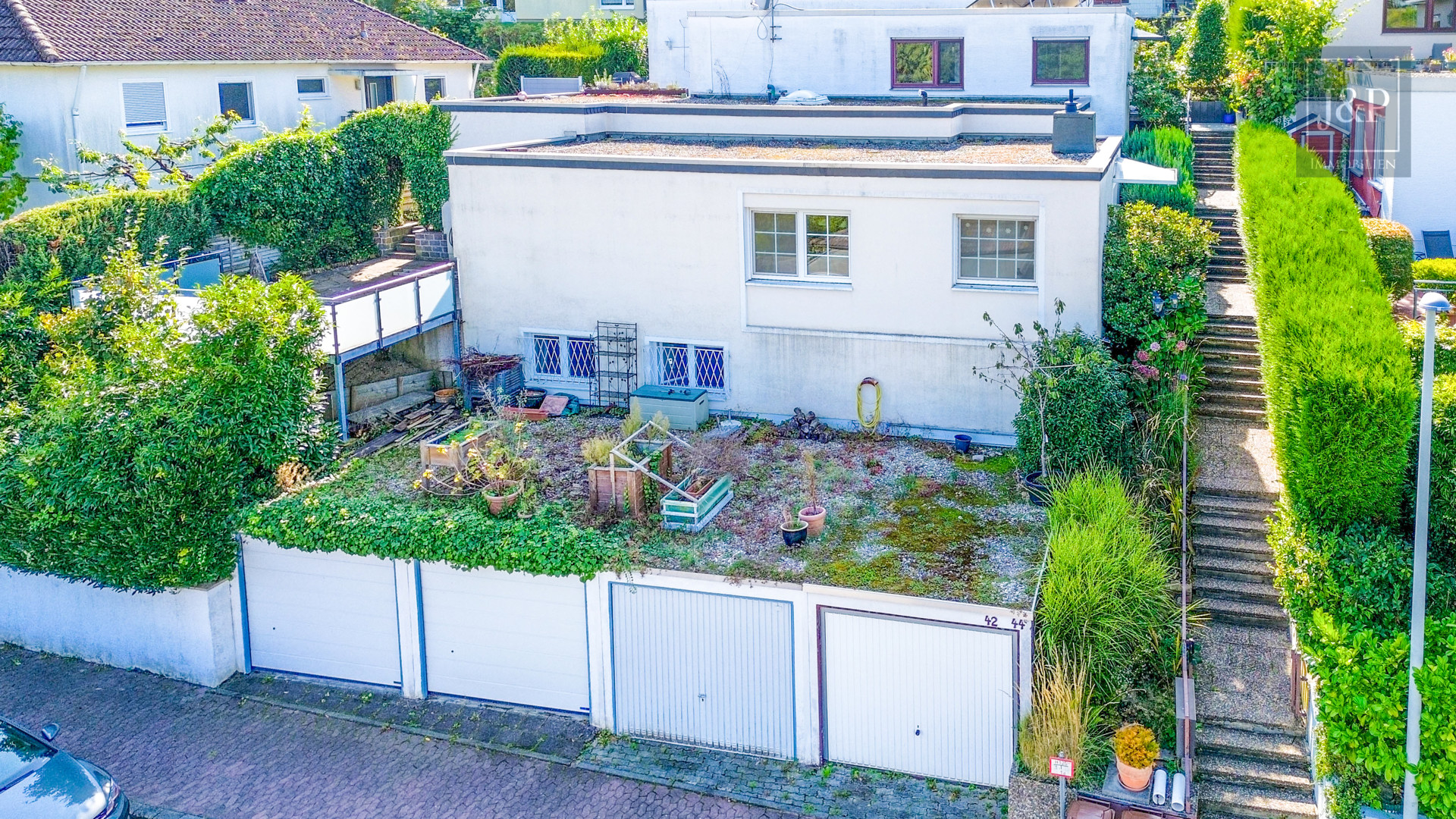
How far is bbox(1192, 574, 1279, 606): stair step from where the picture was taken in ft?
58.1

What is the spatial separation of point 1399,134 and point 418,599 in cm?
2166

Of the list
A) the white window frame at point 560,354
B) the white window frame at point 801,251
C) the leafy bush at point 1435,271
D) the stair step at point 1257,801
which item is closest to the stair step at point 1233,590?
the stair step at point 1257,801

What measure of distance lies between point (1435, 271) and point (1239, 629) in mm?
9732

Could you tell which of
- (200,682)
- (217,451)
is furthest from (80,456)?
(200,682)

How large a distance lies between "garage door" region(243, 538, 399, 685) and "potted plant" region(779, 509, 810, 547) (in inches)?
213

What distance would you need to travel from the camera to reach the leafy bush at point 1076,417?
18.5 metres

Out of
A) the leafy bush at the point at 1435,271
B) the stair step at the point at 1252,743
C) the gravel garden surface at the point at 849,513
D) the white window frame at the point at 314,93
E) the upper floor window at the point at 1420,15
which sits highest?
the upper floor window at the point at 1420,15

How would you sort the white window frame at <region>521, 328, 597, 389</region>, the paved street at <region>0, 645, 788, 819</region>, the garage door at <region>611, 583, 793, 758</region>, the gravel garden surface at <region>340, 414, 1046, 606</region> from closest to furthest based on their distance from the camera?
the paved street at <region>0, 645, 788, 819</region> < the garage door at <region>611, 583, 793, 758</region> < the gravel garden surface at <region>340, 414, 1046, 606</region> < the white window frame at <region>521, 328, 597, 389</region>

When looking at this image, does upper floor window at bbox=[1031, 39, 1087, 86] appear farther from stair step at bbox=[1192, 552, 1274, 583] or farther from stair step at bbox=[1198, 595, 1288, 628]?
stair step at bbox=[1198, 595, 1288, 628]

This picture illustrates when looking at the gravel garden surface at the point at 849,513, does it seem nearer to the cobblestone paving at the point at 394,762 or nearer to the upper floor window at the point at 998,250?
the cobblestone paving at the point at 394,762

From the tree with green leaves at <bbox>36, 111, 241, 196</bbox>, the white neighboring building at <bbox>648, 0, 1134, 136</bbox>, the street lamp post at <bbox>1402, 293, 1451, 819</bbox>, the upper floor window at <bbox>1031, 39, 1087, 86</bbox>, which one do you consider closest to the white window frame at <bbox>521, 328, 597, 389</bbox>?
the tree with green leaves at <bbox>36, 111, 241, 196</bbox>

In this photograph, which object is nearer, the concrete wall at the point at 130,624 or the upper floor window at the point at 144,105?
the concrete wall at the point at 130,624

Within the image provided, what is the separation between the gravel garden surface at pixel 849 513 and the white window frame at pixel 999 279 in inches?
107

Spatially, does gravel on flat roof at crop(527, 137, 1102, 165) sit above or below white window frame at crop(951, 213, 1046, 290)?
above
